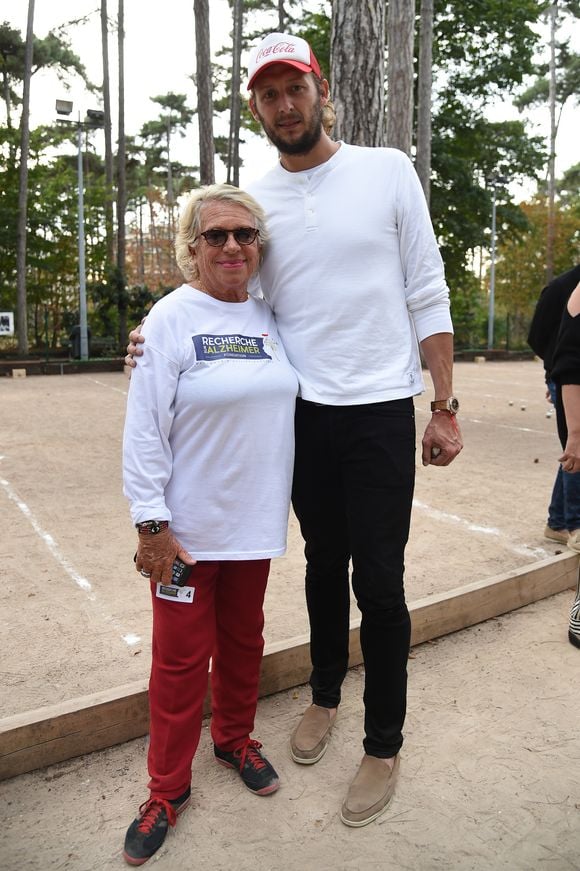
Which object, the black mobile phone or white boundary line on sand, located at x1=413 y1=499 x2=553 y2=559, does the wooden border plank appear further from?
the black mobile phone

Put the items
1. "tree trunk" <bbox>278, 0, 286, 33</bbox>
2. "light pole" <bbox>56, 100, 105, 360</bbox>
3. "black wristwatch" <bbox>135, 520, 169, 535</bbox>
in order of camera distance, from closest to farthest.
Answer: "black wristwatch" <bbox>135, 520, 169, 535</bbox> < "light pole" <bbox>56, 100, 105, 360</bbox> < "tree trunk" <bbox>278, 0, 286, 33</bbox>

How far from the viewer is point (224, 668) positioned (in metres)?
2.44

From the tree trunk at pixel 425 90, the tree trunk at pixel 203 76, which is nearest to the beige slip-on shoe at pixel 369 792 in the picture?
the tree trunk at pixel 203 76

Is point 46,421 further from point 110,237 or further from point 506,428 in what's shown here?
point 110,237

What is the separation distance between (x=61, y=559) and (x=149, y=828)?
2653mm

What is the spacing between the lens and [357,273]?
2.24 meters

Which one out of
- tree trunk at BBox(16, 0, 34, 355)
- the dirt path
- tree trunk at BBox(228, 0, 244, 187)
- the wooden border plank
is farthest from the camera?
tree trunk at BBox(228, 0, 244, 187)

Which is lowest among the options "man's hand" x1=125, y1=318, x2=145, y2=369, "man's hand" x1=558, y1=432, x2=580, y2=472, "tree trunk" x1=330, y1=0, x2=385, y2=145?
"man's hand" x1=558, y1=432, x2=580, y2=472

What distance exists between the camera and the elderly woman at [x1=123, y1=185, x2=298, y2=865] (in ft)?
6.84

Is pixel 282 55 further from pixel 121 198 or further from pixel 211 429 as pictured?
pixel 121 198

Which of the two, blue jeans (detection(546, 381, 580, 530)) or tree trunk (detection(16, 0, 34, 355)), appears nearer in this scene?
blue jeans (detection(546, 381, 580, 530))

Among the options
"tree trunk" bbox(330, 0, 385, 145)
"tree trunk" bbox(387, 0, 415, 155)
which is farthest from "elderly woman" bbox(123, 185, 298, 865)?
"tree trunk" bbox(387, 0, 415, 155)

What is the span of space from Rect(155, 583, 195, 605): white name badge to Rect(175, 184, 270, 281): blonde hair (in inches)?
37.7

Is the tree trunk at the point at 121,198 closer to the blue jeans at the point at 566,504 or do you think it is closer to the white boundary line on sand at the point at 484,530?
the white boundary line on sand at the point at 484,530
